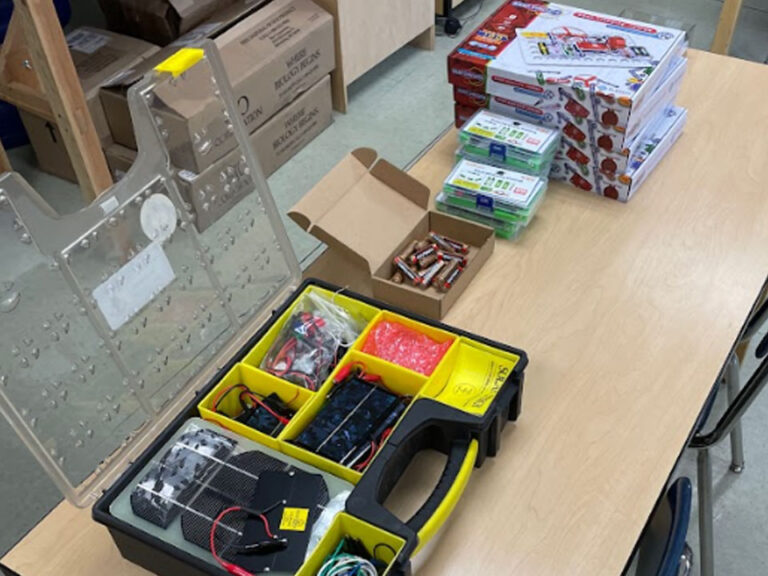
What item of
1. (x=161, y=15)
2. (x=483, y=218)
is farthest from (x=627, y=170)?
(x=161, y=15)

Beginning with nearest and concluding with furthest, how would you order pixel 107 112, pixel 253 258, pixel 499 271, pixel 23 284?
pixel 23 284 → pixel 253 258 → pixel 499 271 → pixel 107 112

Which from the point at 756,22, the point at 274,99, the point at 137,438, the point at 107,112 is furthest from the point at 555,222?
the point at 756,22

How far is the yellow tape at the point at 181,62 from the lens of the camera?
1.10 metres

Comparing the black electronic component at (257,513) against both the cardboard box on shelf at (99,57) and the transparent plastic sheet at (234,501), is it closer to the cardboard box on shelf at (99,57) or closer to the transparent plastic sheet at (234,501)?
the transparent plastic sheet at (234,501)

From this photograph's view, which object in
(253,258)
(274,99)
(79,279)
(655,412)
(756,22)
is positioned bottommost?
(756,22)

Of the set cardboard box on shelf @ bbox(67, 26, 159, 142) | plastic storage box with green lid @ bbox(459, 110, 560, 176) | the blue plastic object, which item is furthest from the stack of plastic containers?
the blue plastic object

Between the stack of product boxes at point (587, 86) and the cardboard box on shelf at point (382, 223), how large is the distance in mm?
257

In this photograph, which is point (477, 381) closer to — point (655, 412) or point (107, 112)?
point (655, 412)

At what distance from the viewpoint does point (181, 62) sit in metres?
1.12

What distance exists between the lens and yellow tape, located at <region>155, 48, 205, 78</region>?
3.60ft

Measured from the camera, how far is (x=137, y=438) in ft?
3.76

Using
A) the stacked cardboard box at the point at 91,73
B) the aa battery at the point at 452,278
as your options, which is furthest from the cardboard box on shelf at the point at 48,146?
the aa battery at the point at 452,278

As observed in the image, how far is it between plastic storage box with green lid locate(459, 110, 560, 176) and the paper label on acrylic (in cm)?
66

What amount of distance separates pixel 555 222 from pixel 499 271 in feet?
0.59
